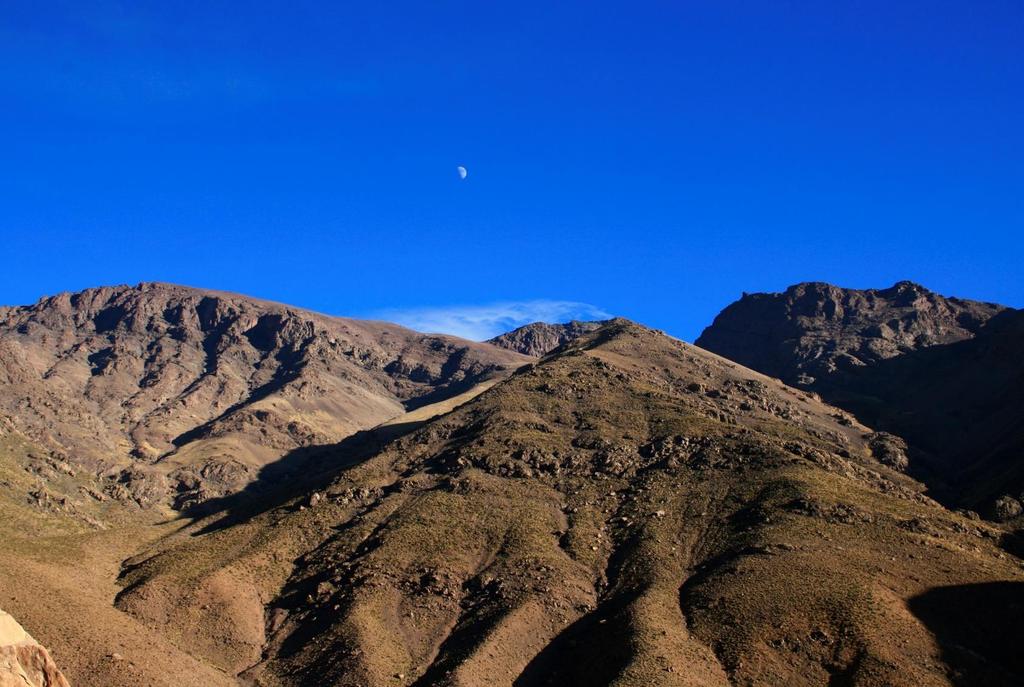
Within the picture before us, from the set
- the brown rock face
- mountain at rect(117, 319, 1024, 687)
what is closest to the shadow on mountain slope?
mountain at rect(117, 319, 1024, 687)

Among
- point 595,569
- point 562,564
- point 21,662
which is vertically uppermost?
point 595,569

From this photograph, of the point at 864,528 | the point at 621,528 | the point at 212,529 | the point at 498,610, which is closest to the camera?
the point at 498,610

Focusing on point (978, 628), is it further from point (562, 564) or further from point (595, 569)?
point (562, 564)

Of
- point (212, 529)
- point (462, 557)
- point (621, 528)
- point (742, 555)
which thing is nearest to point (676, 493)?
point (621, 528)

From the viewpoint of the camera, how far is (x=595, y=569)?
117m

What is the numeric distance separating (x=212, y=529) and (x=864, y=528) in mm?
85033

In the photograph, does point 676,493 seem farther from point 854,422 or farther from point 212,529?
point 854,422

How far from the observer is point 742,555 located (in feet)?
366

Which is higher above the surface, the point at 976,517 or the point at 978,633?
the point at 976,517

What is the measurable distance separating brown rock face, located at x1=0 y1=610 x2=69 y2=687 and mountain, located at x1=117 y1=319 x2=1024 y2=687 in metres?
58.6

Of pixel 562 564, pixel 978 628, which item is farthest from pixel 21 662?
pixel 562 564

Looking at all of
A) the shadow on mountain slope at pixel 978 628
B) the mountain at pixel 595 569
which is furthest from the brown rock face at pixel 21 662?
the shadow on mountain slope at pixel 978 628

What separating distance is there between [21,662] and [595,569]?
88.1m

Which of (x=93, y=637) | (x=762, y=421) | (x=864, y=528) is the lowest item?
(x=93, y=637)
